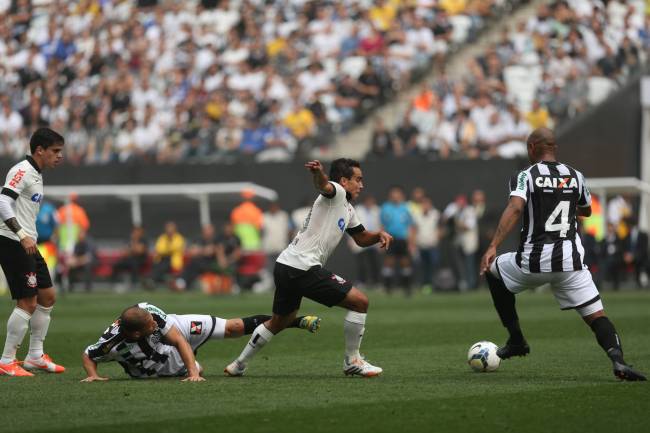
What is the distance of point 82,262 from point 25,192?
16971 mm

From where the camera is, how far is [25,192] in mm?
10609

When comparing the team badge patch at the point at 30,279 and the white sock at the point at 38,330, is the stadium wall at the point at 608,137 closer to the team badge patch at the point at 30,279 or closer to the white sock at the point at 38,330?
the white sock at the point at 38,330

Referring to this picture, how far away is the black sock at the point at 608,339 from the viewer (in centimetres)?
934

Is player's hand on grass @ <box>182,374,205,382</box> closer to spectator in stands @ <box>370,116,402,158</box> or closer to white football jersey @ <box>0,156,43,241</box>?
white football jersey @ <box>0,156,43,241</box>

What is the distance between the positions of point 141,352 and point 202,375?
25.4 inches

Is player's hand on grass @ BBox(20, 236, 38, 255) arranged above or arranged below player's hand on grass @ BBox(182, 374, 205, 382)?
above

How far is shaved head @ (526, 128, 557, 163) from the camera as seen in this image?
9750 mm

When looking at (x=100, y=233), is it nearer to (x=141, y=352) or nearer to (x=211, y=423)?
(x=141, y=352)

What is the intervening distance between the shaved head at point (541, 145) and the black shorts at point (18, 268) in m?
4.37

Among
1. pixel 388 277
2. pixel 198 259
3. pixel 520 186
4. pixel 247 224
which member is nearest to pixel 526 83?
pixel 388 277

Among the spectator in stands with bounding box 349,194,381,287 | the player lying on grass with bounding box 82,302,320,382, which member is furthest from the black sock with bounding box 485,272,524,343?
the spectator in stands with bounding box 349,194,381,287

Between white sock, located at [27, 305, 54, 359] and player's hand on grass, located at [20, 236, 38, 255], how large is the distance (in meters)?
0.84

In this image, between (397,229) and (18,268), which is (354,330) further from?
(397,229)

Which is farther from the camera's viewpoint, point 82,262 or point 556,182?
point 82,262
